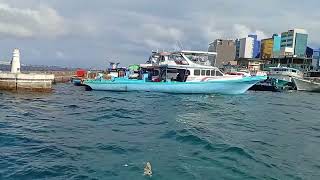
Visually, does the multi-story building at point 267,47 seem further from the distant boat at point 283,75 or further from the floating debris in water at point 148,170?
the floating debris in water at point 148,170

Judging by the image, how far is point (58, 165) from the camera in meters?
9.88

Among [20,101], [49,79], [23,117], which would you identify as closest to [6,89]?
[49,79]

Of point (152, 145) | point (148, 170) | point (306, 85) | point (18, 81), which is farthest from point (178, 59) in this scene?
point (306, 85)

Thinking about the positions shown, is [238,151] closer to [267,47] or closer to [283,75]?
[283,75]

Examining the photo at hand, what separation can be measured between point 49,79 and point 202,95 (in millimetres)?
12797

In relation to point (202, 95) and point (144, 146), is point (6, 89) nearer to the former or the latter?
point (202, 95)

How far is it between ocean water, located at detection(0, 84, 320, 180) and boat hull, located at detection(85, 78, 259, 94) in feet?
45.1

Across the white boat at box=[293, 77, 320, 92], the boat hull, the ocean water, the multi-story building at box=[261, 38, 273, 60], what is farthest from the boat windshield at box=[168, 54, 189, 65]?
the multi-story building at box=[261, 38, 273, 60]

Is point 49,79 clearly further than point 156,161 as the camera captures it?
Yes

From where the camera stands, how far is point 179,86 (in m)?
35.3

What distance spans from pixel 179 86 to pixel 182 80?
2.95 feet

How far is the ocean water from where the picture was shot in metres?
9.85

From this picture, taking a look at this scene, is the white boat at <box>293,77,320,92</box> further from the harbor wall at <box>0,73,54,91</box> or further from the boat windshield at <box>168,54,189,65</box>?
the harbor wall at <box>0,73,54,91</box>

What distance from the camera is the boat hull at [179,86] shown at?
35.4 meters
